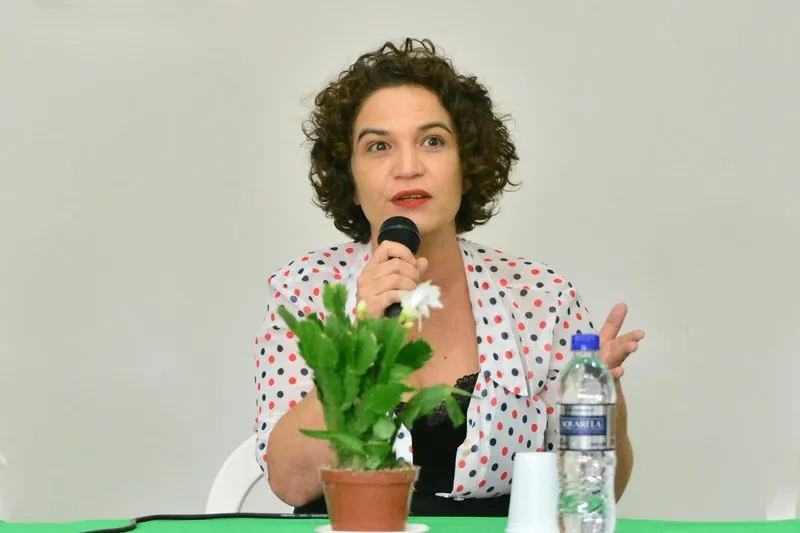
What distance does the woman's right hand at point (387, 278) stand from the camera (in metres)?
1.52

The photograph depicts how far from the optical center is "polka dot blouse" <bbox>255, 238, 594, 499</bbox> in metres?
2.01

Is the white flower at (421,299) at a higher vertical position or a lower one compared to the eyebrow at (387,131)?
lower

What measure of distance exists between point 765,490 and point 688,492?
0.55 ft

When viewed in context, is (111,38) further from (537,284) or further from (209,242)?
(537,284)

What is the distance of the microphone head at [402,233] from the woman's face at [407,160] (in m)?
0.30

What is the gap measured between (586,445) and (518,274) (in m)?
0.99

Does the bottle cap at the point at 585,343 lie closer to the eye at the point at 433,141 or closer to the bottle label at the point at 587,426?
the bottle label at the point at 587,426

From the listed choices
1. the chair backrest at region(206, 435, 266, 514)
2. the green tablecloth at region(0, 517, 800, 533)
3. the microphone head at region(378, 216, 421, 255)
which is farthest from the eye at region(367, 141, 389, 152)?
the green tablecloth at region(0, 517, 800, 533)

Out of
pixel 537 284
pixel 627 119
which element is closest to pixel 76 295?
pixel 537 284

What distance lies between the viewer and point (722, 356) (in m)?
2.75

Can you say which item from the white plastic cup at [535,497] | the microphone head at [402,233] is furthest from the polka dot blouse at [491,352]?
the white plastic cup at [535,497]

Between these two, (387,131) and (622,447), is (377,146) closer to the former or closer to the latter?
(387,131)

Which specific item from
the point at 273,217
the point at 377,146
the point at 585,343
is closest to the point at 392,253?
the point at 585,343

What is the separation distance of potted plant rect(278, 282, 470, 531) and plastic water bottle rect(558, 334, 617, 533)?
149 millimetres
